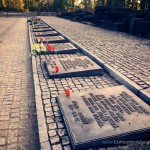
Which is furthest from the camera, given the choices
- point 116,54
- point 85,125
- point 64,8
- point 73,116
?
point 64,8

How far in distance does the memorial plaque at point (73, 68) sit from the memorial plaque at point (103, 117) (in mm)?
1658

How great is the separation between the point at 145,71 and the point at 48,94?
11.7ft

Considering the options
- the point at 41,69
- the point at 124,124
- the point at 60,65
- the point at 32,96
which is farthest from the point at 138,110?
the point at 41,69

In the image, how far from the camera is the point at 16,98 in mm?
5219

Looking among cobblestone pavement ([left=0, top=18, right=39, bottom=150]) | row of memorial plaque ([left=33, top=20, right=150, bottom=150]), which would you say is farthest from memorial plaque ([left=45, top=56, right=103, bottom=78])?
row of memorial plaque ([left=33, top=20, right=150, bottom=150])

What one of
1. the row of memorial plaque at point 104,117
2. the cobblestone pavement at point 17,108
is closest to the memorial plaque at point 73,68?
the cobblestone pavement at point 17,108

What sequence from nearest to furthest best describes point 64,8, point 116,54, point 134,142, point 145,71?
point 134,142 → point 145,71 → point 116,54 → point 64,8

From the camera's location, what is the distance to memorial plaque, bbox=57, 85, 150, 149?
3.28 meters

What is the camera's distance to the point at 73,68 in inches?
262

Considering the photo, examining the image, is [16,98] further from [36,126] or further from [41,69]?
[41,69]

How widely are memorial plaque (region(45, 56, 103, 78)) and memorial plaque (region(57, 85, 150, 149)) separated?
65.3 inches

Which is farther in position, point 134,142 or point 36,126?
point 36,126

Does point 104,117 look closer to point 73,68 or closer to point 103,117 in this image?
point 103,117

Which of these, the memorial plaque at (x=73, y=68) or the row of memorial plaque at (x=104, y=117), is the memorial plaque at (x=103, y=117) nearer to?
the row of memorial plaque at (x=104, y=117)
